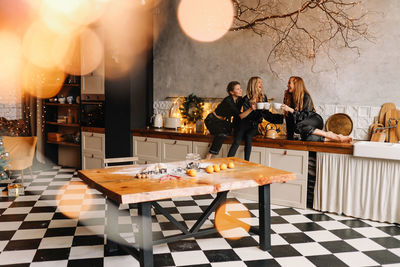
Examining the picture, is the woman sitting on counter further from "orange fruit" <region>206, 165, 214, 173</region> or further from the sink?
"orange fruit" <region>206, 165, 214, 173</region>

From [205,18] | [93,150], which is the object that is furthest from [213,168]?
[93,150]

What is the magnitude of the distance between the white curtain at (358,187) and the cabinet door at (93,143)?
158 inches

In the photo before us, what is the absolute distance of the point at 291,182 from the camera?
5254 mm

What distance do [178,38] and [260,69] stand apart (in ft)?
6.20

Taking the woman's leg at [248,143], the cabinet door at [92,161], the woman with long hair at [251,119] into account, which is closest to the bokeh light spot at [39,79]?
the cabinet door at [92,161]

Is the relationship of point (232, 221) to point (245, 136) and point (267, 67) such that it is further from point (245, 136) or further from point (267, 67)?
point (267, 67)

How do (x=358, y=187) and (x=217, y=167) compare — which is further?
(x=358, y=187)

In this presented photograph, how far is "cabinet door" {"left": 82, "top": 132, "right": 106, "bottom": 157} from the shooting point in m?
7.15

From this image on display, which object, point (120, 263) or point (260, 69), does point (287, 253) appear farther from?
point (260, 69)

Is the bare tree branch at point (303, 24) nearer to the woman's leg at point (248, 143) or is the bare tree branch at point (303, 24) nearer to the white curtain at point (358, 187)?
the woman's leg at point (248, 143)

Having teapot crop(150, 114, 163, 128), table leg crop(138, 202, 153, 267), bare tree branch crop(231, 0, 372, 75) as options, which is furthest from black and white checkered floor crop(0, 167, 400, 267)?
bare tree branch crop(231, 0, 372, 75)

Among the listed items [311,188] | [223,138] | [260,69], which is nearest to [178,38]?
[260,69]

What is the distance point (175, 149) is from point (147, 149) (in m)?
0.67

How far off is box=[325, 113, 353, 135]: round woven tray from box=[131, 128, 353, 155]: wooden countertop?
2.45ft
